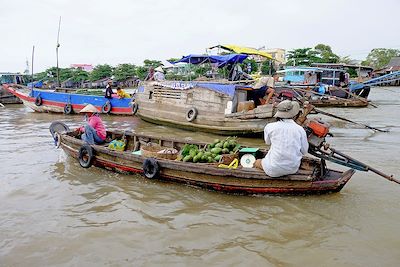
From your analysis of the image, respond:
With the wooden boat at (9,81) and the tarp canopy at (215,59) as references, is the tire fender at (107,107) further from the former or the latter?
the wooden boat at (9,81)

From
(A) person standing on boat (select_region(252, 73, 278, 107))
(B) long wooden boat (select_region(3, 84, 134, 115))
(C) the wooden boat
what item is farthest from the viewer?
(C) the wooden boat

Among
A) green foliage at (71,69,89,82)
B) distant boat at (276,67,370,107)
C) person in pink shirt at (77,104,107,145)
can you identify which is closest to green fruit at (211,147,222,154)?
A: person in pink shirt at (77,104,107,145)

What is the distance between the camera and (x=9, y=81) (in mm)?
26312

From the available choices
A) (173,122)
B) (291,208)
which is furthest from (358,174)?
(173,122)

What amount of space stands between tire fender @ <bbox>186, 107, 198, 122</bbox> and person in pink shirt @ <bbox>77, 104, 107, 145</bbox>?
4.10 metres

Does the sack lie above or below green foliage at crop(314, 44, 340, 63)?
below

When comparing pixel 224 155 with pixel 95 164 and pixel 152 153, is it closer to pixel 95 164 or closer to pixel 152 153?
pixel 152 153

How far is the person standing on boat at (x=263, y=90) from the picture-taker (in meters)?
10.4

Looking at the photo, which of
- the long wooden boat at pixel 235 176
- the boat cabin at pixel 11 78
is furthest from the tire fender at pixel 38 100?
the long wooden boat at pixel 235 176

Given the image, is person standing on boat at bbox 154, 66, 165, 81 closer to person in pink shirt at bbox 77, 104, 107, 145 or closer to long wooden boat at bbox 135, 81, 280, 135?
long wooden boat at bbox 135, 81, 280, 135

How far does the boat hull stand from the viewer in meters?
5.02

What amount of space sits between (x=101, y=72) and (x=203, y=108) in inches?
1502

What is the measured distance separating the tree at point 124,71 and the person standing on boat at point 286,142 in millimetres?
42210

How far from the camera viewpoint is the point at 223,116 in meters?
10.6
